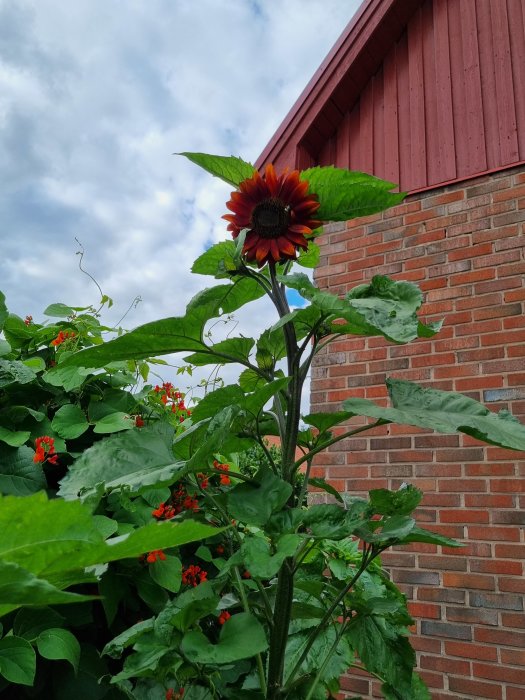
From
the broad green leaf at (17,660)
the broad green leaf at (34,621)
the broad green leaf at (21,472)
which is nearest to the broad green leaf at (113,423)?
the broad green leaf at (21,472)

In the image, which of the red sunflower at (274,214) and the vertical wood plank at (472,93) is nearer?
the red sunflower at (274,214)

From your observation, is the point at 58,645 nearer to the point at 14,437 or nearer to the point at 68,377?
the point at 14,437

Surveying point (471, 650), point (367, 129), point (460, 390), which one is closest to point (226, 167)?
point (460, 390)

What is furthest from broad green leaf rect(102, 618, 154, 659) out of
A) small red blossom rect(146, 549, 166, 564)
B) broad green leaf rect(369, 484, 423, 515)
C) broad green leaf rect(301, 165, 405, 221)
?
broad green leaf rect(301, 165, 405, 221)

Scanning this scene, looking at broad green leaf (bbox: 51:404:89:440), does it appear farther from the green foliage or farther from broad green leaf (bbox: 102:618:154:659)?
broad green leaf (bbox: 102:618:154:659)

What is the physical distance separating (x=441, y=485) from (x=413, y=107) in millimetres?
2095

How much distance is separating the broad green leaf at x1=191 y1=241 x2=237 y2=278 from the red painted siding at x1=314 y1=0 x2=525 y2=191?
240cm

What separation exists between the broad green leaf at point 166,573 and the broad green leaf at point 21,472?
36 cm

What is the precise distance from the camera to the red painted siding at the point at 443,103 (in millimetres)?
3100

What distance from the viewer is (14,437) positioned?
160 centimetres

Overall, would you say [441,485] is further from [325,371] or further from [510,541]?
[325,371]

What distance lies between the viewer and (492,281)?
9.47ft

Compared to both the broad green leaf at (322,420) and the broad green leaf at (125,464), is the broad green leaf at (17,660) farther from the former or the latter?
the broad green leaf at (322,420)

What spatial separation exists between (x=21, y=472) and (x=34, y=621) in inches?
16.2
